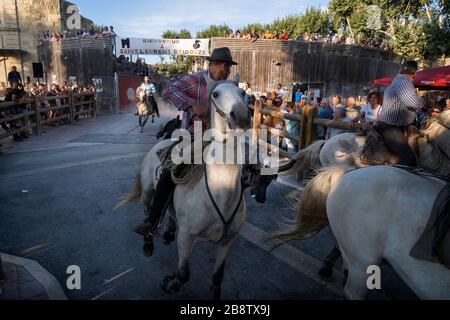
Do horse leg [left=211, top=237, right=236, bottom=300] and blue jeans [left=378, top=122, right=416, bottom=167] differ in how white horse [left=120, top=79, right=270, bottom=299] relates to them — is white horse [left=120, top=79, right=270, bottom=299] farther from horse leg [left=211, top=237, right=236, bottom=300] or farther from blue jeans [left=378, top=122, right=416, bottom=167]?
blue jeans [left=378, top=122, right=416, bottom=167]

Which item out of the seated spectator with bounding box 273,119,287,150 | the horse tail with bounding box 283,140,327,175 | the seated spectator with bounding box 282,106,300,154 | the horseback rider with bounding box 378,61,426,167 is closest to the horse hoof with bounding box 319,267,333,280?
the horseback rider with bounding box 378,61,426,167

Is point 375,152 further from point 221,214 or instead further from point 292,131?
point 292,131

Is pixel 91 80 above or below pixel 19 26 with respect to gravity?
below

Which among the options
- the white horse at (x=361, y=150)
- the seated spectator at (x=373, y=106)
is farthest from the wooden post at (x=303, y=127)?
the white horse at (x=361, y=150)

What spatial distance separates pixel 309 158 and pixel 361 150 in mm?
1004

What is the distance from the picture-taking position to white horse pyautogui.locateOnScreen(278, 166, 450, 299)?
2.36 meters

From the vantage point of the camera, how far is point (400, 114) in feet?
14.4

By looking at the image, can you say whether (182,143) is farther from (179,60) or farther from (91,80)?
(179,60)

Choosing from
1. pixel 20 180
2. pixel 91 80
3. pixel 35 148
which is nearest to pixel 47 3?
pixel 91 80

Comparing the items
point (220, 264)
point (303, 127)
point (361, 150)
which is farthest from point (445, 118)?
point (220, 264)

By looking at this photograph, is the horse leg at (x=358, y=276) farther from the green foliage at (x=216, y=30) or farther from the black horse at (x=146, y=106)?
the green foliage at (x=216, y=30)
